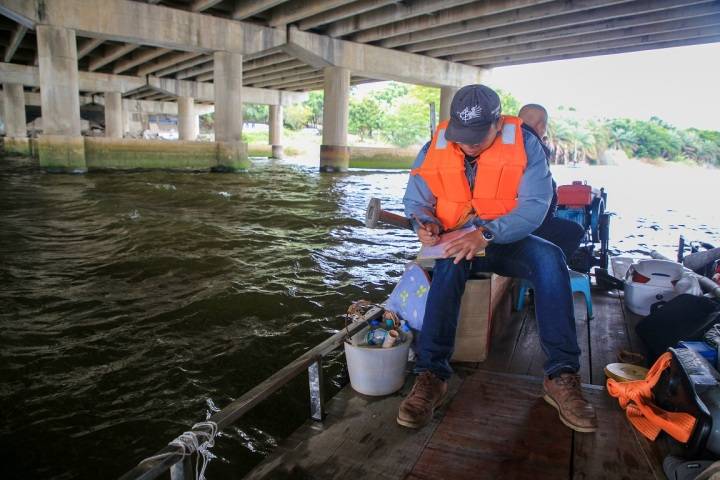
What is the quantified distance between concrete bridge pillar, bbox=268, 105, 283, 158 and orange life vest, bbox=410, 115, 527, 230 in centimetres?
3950

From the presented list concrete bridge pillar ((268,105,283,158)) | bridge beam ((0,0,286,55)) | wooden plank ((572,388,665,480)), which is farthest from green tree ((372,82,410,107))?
wooden plank ((572,388,665,480))

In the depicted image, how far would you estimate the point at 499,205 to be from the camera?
8.86ft

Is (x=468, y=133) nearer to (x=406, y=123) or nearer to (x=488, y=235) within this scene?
(x=488, y=235)

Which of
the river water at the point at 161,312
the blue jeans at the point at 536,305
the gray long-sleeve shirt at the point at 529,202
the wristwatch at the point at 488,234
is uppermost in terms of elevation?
the gray long-sleeve shirt at the point at 529,202

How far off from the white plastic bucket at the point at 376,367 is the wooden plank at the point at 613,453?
897mm

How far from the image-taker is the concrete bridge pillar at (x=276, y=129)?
133 ft

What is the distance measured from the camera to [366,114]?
51.5 meters

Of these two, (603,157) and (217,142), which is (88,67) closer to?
(217,142)

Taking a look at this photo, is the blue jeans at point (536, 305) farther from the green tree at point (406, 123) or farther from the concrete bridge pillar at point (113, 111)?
the green tree at point (406, 123)

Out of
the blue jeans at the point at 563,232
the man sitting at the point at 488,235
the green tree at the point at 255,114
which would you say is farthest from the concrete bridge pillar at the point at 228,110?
the green tree at the point at 255,114

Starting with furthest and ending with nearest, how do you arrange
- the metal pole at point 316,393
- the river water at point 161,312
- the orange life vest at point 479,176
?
the river water at point 161,312, the orange life vest at point 479,176, the metal pole at point 316,393

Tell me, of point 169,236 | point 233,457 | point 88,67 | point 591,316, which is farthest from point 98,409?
point 88,67

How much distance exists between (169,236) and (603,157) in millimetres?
52501

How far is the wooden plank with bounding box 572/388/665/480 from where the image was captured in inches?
76.7
